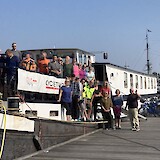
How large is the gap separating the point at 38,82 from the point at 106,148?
106 inches

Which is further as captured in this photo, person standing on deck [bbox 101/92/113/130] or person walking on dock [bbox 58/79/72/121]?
person standing on deck [bbox 101/92/113/130]

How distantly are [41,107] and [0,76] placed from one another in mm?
1655

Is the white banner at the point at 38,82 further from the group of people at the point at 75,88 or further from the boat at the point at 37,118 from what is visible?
the group of people at the point at 75,88

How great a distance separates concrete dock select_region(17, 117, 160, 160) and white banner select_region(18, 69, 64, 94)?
67.1 inches

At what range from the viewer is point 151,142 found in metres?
11.1

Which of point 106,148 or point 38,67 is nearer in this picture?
point 106,148

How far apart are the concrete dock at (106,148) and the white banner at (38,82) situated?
1.70m

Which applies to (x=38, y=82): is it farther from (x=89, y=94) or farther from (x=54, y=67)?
(x=89, y=94)

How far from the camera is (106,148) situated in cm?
984

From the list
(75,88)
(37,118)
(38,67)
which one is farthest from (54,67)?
(37,118)

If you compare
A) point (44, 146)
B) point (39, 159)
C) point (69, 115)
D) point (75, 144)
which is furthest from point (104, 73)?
point (39, 159)

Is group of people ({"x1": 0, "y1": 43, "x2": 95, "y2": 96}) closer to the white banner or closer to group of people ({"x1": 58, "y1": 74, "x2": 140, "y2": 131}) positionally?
the white banner

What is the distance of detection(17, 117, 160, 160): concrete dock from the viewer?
8562 mm

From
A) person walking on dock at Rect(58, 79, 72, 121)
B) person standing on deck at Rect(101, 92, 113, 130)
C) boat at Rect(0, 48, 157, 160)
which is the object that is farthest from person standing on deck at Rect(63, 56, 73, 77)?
person standing on deck at Rect(101, 92, 113, 130)
